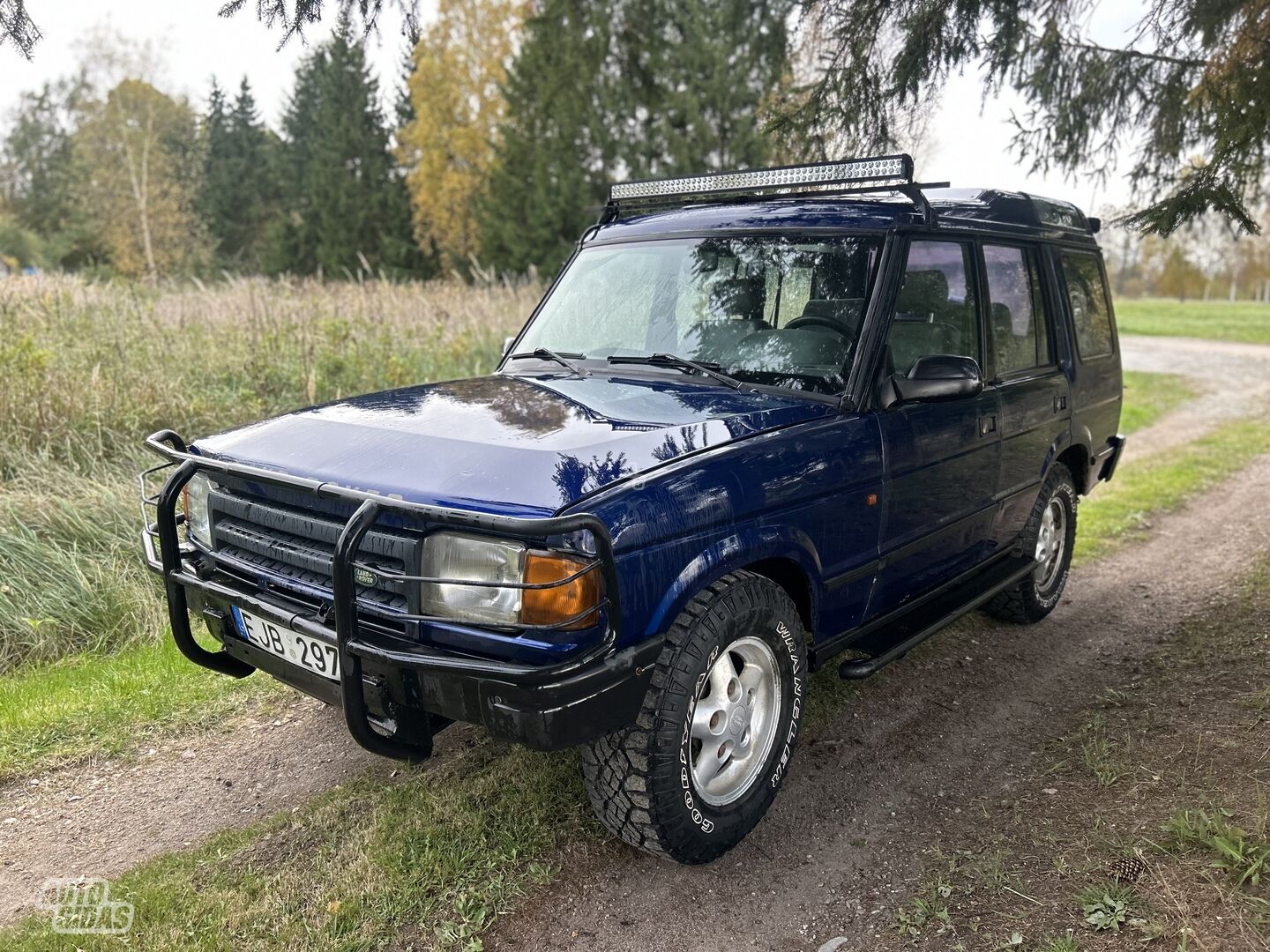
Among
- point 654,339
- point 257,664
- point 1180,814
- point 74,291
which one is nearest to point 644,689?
point 257,664

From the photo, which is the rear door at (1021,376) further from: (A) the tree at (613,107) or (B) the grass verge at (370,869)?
(B) the grass verge at (370,869)

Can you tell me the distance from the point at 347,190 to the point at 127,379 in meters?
38.2

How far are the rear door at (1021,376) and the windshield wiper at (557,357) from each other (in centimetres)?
200

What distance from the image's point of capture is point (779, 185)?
409cm

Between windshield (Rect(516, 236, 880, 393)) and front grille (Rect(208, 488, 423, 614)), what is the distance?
155cm

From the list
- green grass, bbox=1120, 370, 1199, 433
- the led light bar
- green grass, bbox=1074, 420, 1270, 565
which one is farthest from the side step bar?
green grass, bbox=1120, 370, 1199, 433

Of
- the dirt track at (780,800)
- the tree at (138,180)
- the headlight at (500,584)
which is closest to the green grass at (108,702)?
the dirt track at (780,800)

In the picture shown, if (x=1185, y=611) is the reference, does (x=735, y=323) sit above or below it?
above

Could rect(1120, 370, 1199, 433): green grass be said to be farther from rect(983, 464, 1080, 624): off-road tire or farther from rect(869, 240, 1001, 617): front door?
rect(869, 240, 1001, 617): front door

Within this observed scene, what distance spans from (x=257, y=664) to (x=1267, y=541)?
7033 millimetres

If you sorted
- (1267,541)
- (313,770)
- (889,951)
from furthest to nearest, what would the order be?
(1267,541) < (313,770) < (889,951)

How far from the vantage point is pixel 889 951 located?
263 cm

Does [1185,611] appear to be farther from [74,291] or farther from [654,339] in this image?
[74,291]

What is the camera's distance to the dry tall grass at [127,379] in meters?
5.16
